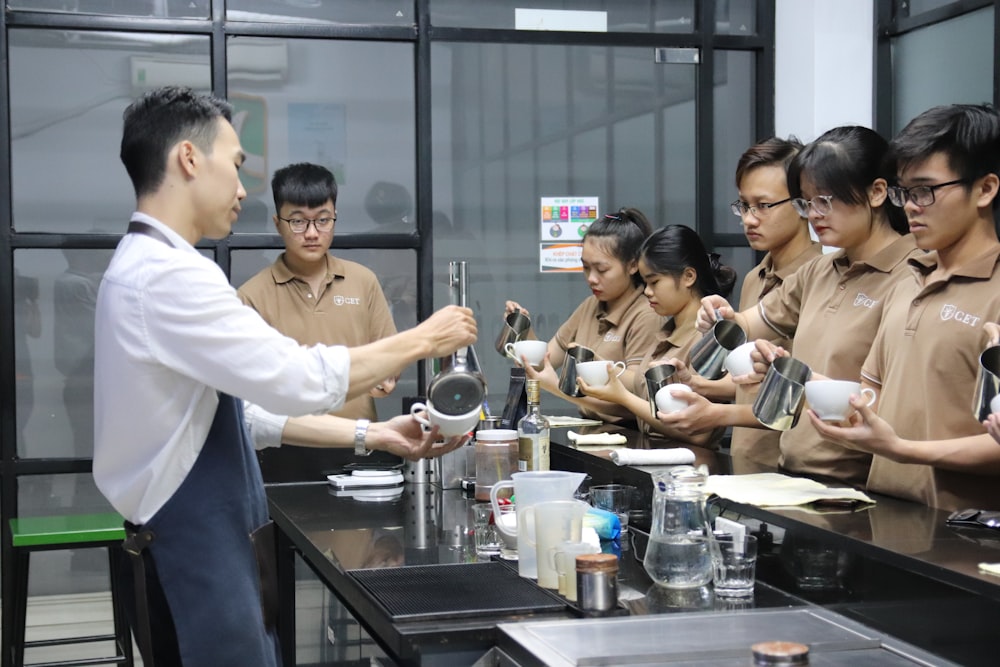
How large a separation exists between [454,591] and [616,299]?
2.41 metres

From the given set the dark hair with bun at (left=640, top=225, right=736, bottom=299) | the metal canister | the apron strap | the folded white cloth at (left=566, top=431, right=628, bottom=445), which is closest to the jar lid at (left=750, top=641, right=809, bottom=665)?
the metal canister

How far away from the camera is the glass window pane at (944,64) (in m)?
4.74

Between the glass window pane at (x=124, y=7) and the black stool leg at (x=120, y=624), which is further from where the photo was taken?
the glass window pane at (x=124, y=7)

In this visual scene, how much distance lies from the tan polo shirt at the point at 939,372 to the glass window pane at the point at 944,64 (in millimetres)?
2534

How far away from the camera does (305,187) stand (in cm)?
443

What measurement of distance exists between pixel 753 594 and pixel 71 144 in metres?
3.98

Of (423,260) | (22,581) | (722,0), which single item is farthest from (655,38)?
(22,581)

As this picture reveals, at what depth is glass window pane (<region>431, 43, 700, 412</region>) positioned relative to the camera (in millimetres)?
5578

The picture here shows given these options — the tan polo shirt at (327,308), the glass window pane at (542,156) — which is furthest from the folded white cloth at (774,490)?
the glass window pane at (542,156)

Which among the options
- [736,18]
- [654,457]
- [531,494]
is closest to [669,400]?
[654,457]

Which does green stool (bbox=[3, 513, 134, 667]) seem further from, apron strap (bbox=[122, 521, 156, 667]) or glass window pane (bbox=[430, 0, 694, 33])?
glass window pane (bbox=[430, 0, 694, 33])

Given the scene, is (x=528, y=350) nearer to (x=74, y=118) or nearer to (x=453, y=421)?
(x=453, y=421)

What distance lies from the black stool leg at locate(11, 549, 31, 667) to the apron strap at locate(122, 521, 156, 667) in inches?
76.7

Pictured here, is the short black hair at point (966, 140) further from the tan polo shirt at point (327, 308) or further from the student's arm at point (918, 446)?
the tan polo shirt at point (327, 308)
